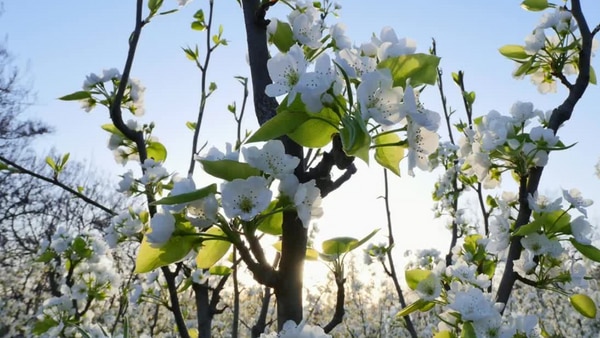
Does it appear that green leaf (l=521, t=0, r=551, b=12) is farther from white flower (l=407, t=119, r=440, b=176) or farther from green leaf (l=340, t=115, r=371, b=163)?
green leaf (l=340, t=115, r=371, b=163)

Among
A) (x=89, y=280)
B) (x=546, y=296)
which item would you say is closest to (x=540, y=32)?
(x=89, y=280)

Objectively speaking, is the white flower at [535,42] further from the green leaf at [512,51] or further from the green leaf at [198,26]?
the green leaf at [198,26]

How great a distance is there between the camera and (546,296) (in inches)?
261

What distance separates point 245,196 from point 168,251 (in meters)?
0.14

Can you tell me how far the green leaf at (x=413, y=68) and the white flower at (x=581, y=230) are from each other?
2.35ft

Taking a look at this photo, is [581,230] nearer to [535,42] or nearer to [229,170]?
[535,42]

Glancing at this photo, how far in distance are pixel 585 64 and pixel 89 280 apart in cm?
271

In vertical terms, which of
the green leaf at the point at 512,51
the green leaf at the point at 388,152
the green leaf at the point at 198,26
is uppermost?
the green leaf at the point at 198,26

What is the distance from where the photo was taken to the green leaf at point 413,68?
0.67 m

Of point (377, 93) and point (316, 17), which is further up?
point (316, 17)

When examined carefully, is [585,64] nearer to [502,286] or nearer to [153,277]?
[502,286]

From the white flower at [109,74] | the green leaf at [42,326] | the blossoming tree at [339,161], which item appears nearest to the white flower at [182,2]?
the blossoming tree at [339,161]

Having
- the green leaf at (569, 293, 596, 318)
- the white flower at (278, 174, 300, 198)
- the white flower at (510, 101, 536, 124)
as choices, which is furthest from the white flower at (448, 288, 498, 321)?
the white flower at (278, 174, 300, 198)

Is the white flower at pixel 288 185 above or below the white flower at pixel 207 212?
above
